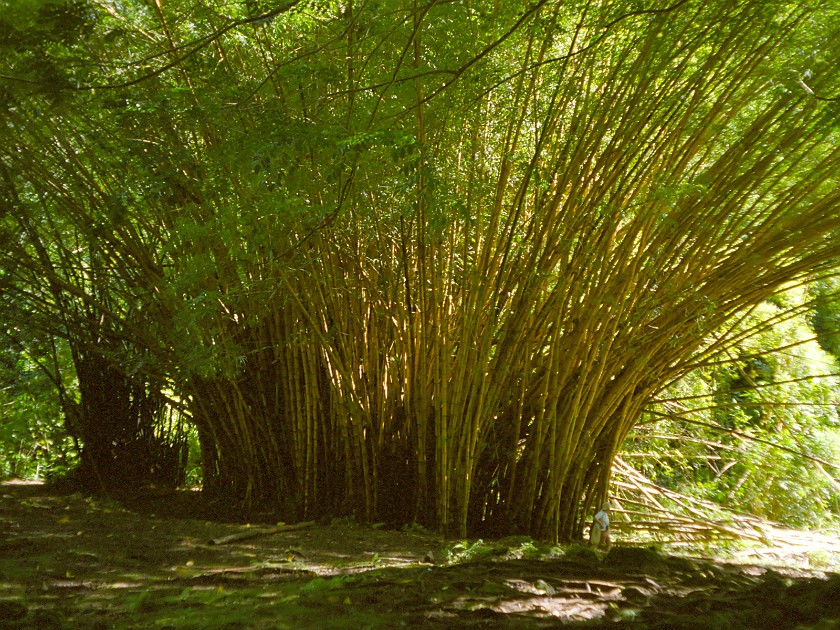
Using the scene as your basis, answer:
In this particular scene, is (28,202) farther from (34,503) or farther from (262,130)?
(262,130)

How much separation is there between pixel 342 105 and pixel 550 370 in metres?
1.58

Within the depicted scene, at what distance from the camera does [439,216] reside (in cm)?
251

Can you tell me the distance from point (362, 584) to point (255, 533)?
1186 mm

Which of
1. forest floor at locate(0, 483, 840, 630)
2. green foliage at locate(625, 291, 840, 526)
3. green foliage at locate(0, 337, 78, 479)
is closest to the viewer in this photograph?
forest floor at locate(0, 483, 840, 630)

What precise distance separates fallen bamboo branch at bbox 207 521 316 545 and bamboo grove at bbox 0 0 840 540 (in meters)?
0.40

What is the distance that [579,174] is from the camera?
3203 millimetres

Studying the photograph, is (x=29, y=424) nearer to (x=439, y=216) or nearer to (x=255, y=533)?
(x=255, y=533)

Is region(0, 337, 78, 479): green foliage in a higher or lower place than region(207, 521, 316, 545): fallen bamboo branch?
higher

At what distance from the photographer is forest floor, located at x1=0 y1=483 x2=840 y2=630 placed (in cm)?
191

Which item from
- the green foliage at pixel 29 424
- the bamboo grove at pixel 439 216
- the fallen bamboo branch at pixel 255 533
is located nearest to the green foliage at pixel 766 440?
the bamboo grove at pixel 439 216

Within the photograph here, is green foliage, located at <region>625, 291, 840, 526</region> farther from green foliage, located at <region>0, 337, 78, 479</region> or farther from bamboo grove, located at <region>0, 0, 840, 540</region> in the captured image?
green foliage, located at <region>0, 337, 78, 479</region>

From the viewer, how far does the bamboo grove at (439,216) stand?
2.78m

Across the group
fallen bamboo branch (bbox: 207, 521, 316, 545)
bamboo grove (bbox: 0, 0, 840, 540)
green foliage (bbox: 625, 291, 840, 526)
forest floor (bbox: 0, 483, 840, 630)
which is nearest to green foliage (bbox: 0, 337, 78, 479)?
bamboo grove (bbox: 0, 0, 840, 540)

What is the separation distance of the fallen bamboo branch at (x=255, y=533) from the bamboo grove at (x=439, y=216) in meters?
0.40
